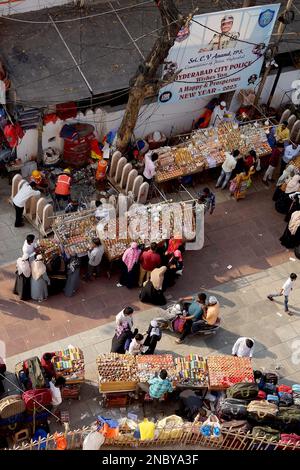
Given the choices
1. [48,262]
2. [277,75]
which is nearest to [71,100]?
[48,262]

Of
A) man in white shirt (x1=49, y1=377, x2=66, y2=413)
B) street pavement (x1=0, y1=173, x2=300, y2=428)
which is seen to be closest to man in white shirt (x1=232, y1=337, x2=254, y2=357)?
street pavement (x1=0, y1=173, x2=300, y2=428)

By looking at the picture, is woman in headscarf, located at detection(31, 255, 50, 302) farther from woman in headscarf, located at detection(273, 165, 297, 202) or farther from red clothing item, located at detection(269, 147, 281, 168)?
red clothing item, located at detection(269, 147, 281, 168)

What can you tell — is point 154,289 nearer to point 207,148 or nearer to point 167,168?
point 167,168

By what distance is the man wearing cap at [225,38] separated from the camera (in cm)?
1630

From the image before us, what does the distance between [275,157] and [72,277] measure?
6.36 m

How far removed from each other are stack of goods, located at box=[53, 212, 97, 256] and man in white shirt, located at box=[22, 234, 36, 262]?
3.10ft

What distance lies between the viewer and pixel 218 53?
55.6 feet

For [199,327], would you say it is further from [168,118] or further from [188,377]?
[168,118]

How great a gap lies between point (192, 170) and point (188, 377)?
578 cm

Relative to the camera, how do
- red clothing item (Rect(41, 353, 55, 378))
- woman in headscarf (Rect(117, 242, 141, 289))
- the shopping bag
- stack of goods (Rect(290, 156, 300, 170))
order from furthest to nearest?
1. stack of goods (Rect(290, 156, 300, 170))
2. woman in headscarf (Rect(117, 242, 141, 289))
3. red clothing item (Rect(41, 353, 55, 378))
4. the shopping bag

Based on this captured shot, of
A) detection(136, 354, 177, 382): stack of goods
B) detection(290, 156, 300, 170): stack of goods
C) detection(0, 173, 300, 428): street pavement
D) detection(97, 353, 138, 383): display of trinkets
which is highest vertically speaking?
detection(290, 156, 300, 170): stack of goods

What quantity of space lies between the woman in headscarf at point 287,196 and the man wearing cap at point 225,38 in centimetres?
349

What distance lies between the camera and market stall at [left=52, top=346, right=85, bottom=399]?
43.6ft

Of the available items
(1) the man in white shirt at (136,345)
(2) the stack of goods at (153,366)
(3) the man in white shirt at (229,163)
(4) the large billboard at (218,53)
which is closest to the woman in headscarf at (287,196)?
(3) the man in white shirt at (229,163)
